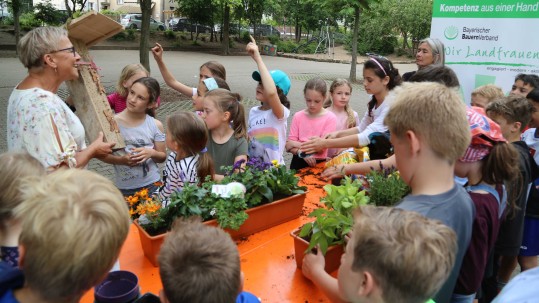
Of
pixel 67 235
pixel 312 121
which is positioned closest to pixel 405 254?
pixel 67 235

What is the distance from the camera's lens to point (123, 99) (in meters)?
3.82

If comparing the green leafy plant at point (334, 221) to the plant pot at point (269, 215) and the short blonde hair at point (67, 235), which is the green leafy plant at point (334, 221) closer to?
the plant pot at point (269, 215)

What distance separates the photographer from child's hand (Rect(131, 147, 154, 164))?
3015mm

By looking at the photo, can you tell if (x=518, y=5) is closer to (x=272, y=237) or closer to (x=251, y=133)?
(x=251, y=133)

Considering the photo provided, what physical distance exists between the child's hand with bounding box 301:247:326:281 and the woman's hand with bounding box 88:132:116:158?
1.51 m

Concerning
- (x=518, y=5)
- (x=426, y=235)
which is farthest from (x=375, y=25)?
(x=426, y=235)

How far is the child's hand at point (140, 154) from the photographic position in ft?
9.89

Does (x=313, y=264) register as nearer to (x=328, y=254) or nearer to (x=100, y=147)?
(x=328, y=254)

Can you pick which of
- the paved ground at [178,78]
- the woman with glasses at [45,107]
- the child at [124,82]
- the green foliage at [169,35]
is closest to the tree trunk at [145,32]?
the paved ground at [178,78]

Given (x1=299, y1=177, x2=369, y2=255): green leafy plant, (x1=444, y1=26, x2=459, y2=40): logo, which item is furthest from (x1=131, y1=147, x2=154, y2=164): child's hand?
(x1=444, y1=26, x2=459, y2=40): logo

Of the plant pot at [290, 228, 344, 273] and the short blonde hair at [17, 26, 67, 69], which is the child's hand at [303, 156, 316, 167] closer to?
the plant pot at [290, 228, 344, 273]

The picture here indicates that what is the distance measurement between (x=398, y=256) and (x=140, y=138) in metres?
2.52

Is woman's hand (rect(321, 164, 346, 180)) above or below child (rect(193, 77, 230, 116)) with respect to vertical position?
below

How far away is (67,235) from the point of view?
1.04 metres
